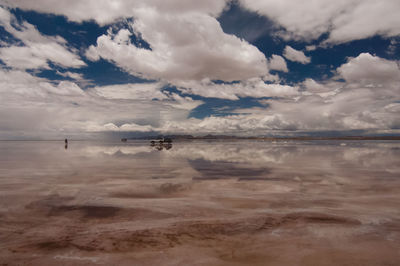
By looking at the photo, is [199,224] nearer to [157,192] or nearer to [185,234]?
[185,234]

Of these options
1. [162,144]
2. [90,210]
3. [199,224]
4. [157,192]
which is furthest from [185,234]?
[162,144]

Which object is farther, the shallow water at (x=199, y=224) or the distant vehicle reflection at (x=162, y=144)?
the distant vehicle reflection at (x=162, y=144)

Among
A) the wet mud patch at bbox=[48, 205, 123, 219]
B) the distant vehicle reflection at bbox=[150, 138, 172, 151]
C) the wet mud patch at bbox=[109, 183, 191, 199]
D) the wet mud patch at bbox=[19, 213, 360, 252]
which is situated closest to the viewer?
the wet mud patch at bbox=[19, 213, 360, 252]

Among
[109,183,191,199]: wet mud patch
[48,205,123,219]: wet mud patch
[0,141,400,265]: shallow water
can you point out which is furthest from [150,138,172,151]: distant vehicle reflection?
[48,205,123,219]: wet mud patch

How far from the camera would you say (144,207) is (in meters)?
8.31

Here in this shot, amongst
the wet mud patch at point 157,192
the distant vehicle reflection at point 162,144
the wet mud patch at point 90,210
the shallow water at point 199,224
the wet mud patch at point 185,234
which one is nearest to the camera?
the shallow water at point 199,224

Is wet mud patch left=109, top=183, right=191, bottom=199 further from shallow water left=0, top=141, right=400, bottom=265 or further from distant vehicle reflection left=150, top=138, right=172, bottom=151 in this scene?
distant vehicle reflection left=150, top=138, right=172, bottom=151

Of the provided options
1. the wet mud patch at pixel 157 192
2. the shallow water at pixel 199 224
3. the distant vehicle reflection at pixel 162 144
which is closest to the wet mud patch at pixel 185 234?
the shallow water at pixel 199 224

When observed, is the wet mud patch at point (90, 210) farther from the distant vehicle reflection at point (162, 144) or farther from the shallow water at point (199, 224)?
the distant vehicle reflection at point (162, 144)

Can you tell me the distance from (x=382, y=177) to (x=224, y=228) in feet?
42.4

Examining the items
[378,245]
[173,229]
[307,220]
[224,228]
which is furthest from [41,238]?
[378,245]

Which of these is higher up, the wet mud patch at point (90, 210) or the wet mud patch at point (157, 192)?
the wet mud patch at point (90, 210)

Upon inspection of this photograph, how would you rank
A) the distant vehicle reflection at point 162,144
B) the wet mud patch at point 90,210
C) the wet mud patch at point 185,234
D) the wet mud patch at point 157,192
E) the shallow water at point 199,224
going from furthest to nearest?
the distant vehicle reflection at point 162,144
the wet mud patch at point 157,192
the wet mud patch at point 90,210
the wet mud patch at point 185,234
the shallow water at point 199,224

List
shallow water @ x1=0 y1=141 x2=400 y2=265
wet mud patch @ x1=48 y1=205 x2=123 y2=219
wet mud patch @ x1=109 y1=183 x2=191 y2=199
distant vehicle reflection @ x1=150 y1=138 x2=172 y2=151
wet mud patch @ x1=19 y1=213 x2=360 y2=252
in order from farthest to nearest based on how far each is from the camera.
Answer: distant vehicle reflection @ x1=150 y1=138 x2=172 y2=151
wet mud patch @ x1=109 y1=183 x2=191 y2=199
wet mud patch @ x1=48 y1=205 x2=123 y2=219
wet mud patch @ x1=19 y1=213 x2=360 y2=252
shallow water @ x1=0 y1=141 x2=400 y2=265
